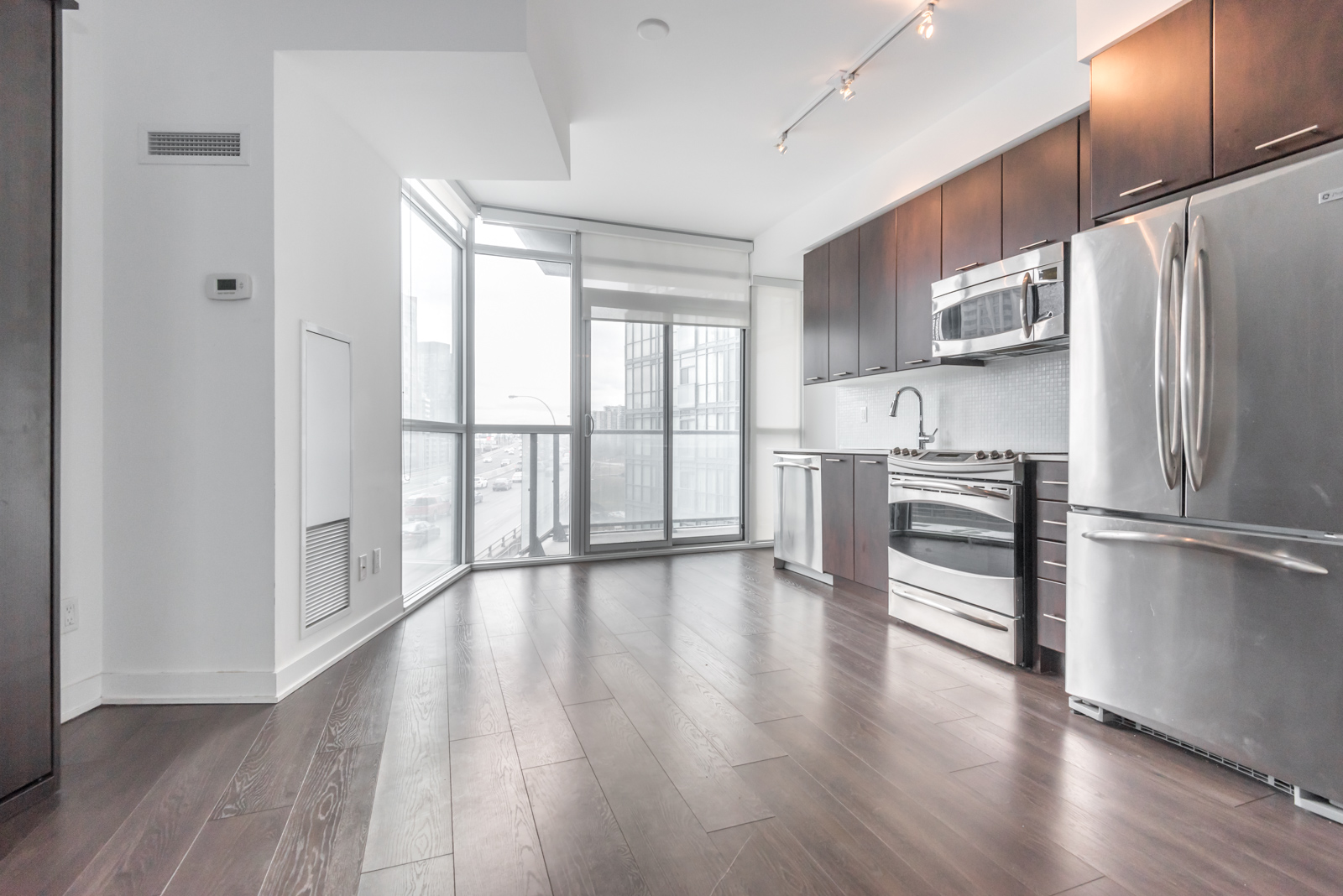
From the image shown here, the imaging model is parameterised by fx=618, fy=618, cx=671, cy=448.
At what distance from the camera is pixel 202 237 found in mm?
2270

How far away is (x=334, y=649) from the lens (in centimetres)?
269

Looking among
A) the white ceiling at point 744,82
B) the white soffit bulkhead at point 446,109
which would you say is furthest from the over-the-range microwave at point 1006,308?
the white soffit bulkhead at point 446,109

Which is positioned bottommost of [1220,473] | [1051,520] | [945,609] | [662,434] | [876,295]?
[945,609]

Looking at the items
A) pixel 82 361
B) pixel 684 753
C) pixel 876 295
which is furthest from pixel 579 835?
pixel 876 295

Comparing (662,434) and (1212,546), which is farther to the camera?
(662,434)

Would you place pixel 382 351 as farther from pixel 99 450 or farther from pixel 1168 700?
pixel 1168 700

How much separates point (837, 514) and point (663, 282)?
8.18 feet

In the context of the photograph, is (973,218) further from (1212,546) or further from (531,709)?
(531,709)

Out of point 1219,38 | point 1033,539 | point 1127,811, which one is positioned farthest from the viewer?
point 1033,539

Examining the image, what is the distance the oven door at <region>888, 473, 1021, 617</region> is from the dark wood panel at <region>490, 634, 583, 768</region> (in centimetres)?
194

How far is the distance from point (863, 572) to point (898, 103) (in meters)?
2.63

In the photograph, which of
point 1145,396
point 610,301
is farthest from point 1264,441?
point 610,301

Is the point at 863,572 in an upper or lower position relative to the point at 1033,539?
lower

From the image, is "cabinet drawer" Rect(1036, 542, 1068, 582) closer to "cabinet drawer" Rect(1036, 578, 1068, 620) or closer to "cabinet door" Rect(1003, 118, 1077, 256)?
"cabinet drawer" Rect(1036, 578, 1068, 620)
